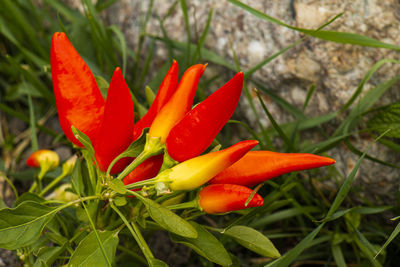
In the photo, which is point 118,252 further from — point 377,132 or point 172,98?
point 377,132

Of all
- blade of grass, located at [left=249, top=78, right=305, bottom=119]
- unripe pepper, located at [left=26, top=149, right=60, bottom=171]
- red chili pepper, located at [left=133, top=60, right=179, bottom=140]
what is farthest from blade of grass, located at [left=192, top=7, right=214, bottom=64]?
unripe pepper, located at [left=26, top=149, right=60, bottom=171]

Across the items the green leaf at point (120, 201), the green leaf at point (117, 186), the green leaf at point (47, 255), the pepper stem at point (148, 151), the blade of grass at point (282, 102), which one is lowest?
the green leaf at point (47, 255)

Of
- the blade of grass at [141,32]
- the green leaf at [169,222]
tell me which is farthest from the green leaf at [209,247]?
the blade of grass at [141,32]

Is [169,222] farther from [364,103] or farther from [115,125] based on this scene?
[364,103]

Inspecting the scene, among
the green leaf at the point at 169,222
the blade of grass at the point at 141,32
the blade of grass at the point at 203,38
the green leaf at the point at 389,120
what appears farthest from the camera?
the blade of grass at the point at 141,32

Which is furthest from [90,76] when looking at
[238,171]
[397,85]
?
[397,85]

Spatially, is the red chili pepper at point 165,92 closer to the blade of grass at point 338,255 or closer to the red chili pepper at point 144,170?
the red chili pepper at point 144,170

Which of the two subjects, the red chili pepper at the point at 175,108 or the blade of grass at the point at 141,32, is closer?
the red chili pepper at the point at 175,108
